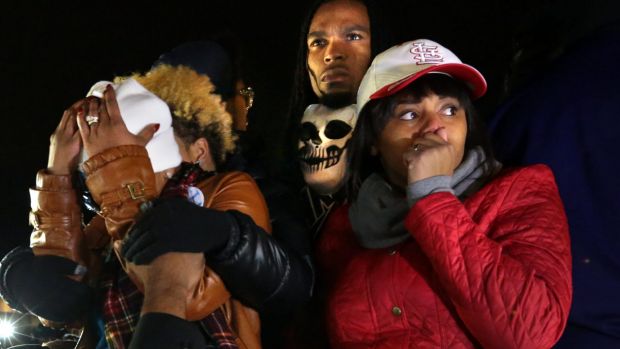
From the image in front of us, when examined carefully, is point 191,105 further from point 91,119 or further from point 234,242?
point 234,242

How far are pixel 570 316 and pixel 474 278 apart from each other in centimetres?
27

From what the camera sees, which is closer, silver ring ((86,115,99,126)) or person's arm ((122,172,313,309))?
person's arm ((122,172,313,309))

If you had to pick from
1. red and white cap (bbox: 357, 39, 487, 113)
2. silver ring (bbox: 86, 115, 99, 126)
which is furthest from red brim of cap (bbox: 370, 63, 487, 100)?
silver ring (bbox: 86, 115, 99, 126)

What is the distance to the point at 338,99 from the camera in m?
1.84

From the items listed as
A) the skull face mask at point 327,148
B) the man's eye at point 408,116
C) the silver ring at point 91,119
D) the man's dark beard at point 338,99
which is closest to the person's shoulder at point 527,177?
the man's eye at point 408,116

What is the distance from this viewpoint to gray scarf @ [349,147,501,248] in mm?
1311

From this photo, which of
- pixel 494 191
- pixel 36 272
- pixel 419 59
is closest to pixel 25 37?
pixel 36 272

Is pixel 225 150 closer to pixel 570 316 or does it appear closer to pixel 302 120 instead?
pixel 302 120

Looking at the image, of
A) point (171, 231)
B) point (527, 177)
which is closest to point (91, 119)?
point (171, 231)

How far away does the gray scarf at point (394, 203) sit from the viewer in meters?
1.31

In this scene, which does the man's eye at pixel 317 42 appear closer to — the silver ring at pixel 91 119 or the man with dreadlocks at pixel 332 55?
the man with dreadlocks at pixel 332 55

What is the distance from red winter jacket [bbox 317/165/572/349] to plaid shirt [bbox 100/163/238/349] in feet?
0.73

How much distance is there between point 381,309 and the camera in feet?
4.17

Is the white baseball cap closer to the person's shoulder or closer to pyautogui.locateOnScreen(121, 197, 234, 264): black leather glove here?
pyautogui.locateOnScreen(121, 197, 234, 264): black leather glove
